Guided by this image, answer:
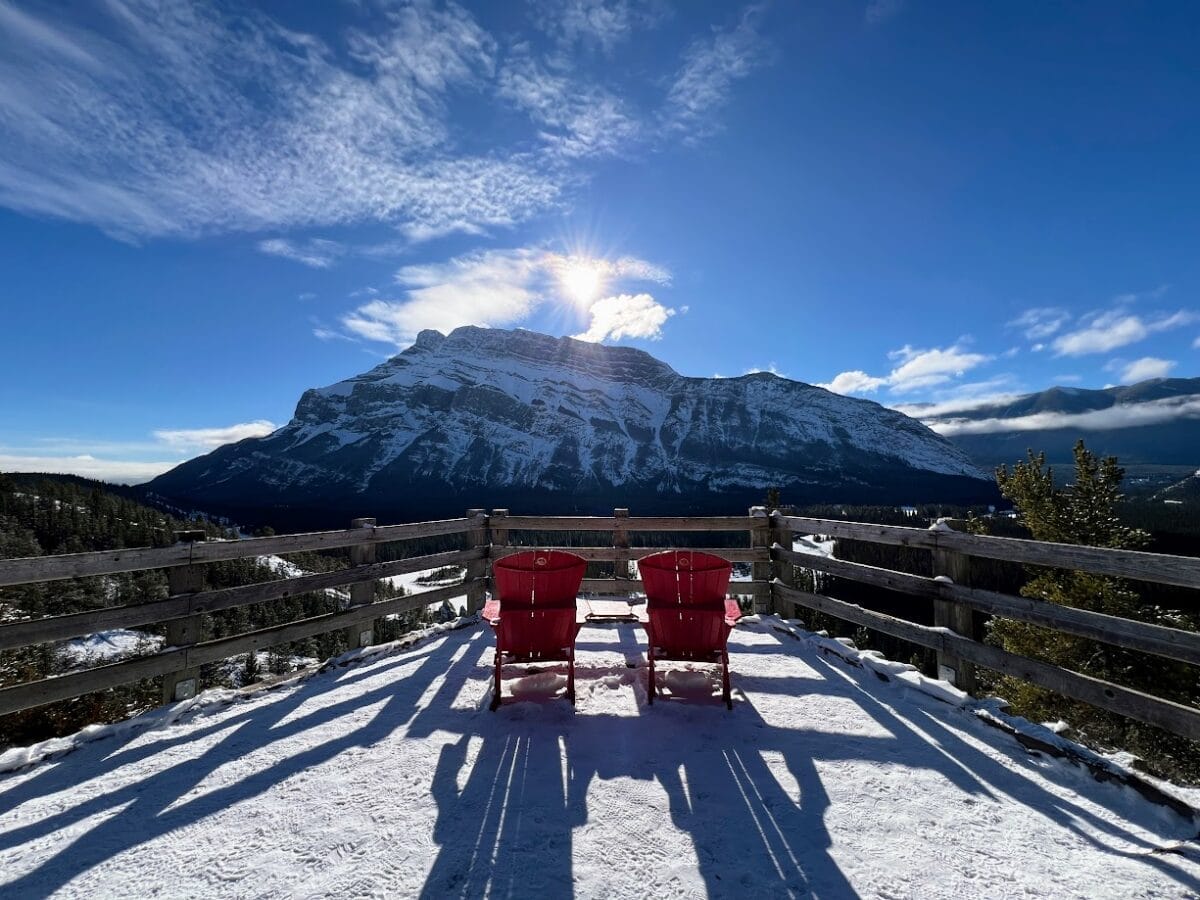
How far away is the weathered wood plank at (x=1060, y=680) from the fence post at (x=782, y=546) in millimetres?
1907

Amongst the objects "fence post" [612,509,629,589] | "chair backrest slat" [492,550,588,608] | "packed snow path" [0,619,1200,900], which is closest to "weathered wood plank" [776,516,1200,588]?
"packed snow path" [0,619,1200,900]

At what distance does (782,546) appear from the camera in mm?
9555

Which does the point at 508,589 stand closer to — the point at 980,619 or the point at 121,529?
the point at 980,619

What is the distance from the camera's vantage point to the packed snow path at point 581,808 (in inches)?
126

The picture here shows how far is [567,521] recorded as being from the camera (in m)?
10.4

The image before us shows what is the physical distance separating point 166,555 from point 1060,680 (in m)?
8.25

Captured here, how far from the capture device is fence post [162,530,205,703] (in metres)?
5.82

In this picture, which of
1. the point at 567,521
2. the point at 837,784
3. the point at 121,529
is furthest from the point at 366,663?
the point at 121,529

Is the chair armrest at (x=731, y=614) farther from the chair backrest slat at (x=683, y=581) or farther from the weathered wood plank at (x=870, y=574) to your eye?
the weathered wood plank at (x=870, y=574)

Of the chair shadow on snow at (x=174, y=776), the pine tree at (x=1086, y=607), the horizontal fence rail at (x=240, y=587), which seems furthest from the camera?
the pine tree at (x=1086, y=607)

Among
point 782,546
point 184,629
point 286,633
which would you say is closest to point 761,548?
point 782,546

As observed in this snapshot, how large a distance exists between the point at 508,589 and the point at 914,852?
3.81m

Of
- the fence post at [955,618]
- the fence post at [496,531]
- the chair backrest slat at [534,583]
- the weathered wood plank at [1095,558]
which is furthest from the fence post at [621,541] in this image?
the weathered wood plank at [1095,558]

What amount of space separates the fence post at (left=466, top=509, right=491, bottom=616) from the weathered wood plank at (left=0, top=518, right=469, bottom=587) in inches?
64.5
